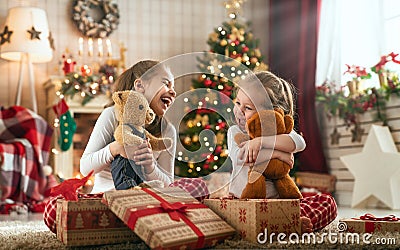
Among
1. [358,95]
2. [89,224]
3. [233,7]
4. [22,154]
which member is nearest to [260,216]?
[89,224]

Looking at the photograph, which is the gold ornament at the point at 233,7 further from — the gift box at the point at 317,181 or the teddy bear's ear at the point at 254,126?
the teddy bear's ear at the point at 254,126

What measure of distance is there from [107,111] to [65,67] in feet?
8.73

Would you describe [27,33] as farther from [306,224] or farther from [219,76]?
[306,224]

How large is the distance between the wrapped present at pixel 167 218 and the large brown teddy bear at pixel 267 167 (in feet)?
0.63

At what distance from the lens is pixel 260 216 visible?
172cm

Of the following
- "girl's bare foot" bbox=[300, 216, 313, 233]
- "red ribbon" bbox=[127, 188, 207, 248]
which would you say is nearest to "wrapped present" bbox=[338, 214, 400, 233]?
"girl's bare foot" bbox=[300, 216, 313, 233]

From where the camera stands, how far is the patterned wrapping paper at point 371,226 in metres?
2.00

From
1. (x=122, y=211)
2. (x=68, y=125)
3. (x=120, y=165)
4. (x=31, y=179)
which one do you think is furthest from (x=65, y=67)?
(x=122, y=211)

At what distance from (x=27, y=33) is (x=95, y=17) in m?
0.72

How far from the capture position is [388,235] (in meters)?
1.87

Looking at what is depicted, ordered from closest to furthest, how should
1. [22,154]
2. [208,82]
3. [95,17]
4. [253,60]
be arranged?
[22,154], [208,82], [253,60], [95,17]

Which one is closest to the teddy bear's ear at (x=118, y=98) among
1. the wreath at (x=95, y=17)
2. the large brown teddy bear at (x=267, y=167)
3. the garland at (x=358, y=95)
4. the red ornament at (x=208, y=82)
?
the large brown teddy bear at (x=267, y=167)

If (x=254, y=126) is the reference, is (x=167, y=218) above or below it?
below

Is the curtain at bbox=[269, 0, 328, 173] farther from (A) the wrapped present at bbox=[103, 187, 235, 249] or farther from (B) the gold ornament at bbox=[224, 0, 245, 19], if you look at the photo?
(A) the wrapped present at bbox=[103, 187, 235, 249]
